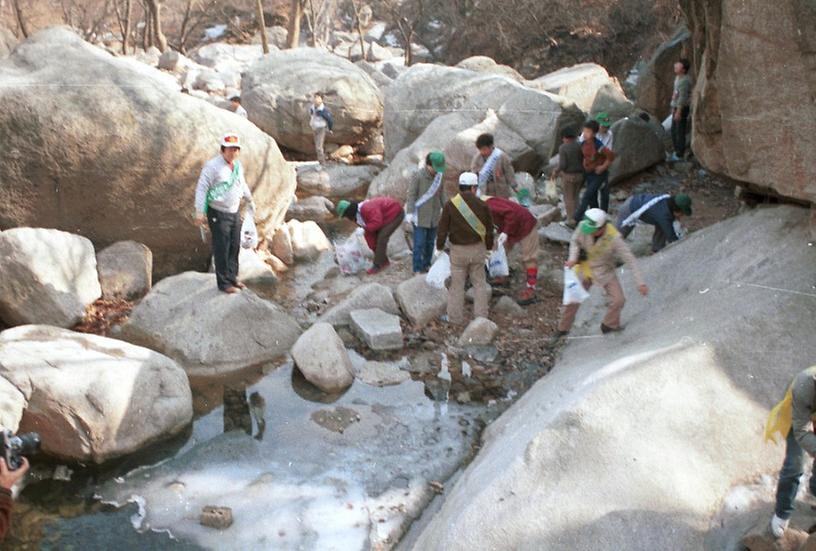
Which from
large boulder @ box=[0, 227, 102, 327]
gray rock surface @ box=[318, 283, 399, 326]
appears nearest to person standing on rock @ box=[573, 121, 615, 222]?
gray rock surface @ box=[318, 283, 399, 326]

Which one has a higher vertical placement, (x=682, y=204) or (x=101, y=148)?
(x=682, y=204)

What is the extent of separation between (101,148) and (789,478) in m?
7.48

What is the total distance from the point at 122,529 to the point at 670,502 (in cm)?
352

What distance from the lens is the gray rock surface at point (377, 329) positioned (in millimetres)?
8266

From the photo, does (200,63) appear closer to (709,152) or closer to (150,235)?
(150,235)

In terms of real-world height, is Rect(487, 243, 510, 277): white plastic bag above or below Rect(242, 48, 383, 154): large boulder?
above

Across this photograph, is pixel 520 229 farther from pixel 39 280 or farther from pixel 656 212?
pixel 39 280

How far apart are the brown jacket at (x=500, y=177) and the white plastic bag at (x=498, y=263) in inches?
32.1

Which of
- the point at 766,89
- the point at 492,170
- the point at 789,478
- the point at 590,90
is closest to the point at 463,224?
the point at 492,170

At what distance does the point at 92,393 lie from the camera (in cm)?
649

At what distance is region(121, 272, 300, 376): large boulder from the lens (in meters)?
8.01

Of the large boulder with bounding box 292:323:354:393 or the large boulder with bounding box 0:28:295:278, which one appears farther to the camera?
the large boulder with bounding box 0:28:295:278

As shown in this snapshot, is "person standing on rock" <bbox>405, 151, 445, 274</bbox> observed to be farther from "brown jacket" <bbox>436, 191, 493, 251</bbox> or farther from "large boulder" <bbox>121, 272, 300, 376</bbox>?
"large boulder" <bbox>121, 272, 300, 376</bbox>

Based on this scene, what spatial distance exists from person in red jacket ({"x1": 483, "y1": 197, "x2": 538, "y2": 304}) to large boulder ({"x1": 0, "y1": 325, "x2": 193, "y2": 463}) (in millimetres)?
3622
